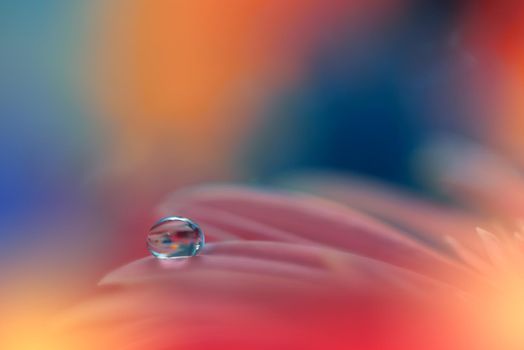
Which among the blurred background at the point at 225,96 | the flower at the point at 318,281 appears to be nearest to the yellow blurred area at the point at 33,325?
the flower at the point at 318,281

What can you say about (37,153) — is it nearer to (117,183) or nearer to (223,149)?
(117,183)

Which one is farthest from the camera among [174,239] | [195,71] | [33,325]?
[195,71]

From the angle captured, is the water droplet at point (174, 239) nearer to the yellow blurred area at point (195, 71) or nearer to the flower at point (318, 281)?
the flower at point (318, 281)

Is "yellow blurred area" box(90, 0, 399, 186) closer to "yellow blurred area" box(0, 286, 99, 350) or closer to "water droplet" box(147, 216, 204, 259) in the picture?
"water droplet" box(147, 216, 204, 259)

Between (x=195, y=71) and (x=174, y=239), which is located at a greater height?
(x=195, y=71)

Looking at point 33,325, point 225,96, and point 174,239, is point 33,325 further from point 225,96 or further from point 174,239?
point 225,96

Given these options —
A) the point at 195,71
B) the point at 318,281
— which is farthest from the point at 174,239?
the point at 195,71

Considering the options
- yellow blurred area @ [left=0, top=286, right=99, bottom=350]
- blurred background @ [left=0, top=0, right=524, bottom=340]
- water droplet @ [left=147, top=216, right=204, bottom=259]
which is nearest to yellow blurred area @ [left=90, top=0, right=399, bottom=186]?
blurred background @ [left=0, top=0, right=524, bottom=340]
